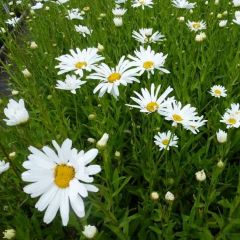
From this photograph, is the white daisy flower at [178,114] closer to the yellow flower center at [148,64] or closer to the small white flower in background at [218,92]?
the yellow flower center at [148,64]

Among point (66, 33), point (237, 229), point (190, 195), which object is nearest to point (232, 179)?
point (190, 195)

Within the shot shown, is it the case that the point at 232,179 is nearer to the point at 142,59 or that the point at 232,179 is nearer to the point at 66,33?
the point at 142,59

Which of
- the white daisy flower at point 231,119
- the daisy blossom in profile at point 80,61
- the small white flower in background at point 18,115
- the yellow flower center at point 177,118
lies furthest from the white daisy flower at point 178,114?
the small white flower in background at point 18,115

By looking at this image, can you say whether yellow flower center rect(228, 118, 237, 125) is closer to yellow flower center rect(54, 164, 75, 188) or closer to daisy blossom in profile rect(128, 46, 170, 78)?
daisy blossom in profile rect(128, 46, 170, 78)

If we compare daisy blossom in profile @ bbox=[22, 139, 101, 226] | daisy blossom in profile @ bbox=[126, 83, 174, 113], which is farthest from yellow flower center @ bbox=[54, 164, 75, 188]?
daisy blossom in profile @ bbox=[126, 83, 174, 113]

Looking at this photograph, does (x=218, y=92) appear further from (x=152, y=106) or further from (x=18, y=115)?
(x=18, y=115)

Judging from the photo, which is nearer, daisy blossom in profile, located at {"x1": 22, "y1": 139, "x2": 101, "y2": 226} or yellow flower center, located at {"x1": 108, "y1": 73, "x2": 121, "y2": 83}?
daisy blossom in profile, located at {"x1": 22, "y1": 139, "x2": 101, "y2": 226}

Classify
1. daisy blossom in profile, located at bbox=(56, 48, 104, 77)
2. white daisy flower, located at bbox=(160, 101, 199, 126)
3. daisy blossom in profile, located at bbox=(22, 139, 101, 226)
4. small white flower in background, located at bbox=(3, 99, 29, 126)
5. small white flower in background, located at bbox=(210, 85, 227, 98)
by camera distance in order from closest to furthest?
daisy blossom in profile, located at bbox=(22, 139, 101, 226) < small white flower in background, located at bbox=(3, 99, 29, 126) < white daisy flower, located at bbox=(160, 101, 199, 126) < daisy blossom in profile, located at bbox=(56, 48, 104, 77) < small white flower in background, located at bbox=(210, 85, 227, 98)
